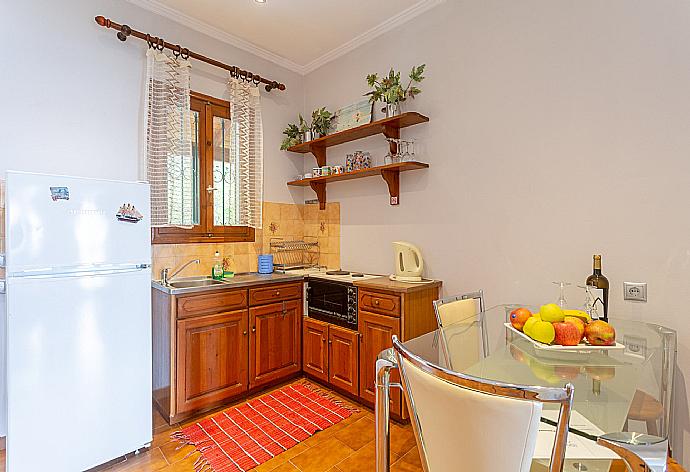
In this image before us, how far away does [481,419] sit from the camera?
2.66 ft

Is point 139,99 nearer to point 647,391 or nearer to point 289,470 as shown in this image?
point 289,470

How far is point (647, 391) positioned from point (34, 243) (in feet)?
8.49

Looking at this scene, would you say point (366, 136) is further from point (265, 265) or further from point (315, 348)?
point (315, 348)

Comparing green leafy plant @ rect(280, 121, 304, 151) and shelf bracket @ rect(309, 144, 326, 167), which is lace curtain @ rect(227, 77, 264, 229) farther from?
shelf bracket @ rect(309, 144, 326, 167)

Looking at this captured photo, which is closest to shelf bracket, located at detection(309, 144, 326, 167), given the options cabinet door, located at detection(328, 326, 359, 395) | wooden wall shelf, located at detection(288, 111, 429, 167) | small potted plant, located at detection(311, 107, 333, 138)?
wooden wall shelf, located at detection(288, 111, 429, 167)

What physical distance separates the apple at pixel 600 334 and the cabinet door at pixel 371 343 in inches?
45.6

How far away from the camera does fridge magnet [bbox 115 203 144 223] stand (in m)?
2.03

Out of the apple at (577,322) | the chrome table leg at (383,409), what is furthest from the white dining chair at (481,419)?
the apple at (577,322)

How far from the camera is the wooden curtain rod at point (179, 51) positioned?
8.28ft

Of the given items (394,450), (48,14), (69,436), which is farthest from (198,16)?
(394,450)

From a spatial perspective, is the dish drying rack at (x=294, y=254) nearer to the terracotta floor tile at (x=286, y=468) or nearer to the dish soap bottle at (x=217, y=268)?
the dish soap bottle at (x=217, y=268)

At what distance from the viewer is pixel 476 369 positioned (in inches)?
58.2

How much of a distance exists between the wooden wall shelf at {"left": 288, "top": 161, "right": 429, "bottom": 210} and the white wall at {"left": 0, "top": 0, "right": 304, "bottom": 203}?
1.48 metres

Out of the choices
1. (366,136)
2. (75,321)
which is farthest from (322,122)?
(75,321)
